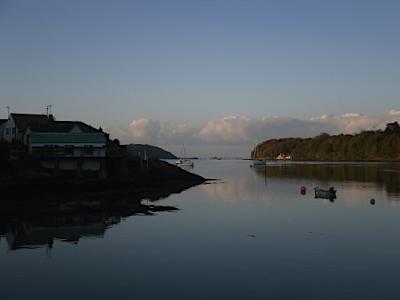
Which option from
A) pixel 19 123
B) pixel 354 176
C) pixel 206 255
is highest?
pixel 19 123

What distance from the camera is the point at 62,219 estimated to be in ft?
112

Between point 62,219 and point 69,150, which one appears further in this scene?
point 69,150

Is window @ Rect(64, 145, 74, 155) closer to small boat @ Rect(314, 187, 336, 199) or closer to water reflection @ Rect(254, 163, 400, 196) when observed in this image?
small boat @ Rect(314, 187, 336, 199)

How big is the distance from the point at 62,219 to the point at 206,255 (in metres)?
15.8

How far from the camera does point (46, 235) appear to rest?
28.3 m

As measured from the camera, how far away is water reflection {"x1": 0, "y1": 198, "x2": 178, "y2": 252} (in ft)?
89.6

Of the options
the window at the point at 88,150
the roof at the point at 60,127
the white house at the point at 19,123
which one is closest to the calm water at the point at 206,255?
the window at the point at 88,150

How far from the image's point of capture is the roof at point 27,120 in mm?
59188

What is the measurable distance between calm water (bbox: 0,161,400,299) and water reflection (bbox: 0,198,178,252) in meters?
0.12

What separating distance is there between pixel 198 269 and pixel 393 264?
8198mm

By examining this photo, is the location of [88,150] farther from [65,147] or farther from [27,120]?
[27,120]

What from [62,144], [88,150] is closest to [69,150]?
[62,144]

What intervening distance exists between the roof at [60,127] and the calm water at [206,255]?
2477 cm

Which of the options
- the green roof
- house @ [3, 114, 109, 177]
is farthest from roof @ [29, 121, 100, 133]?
the green roof
